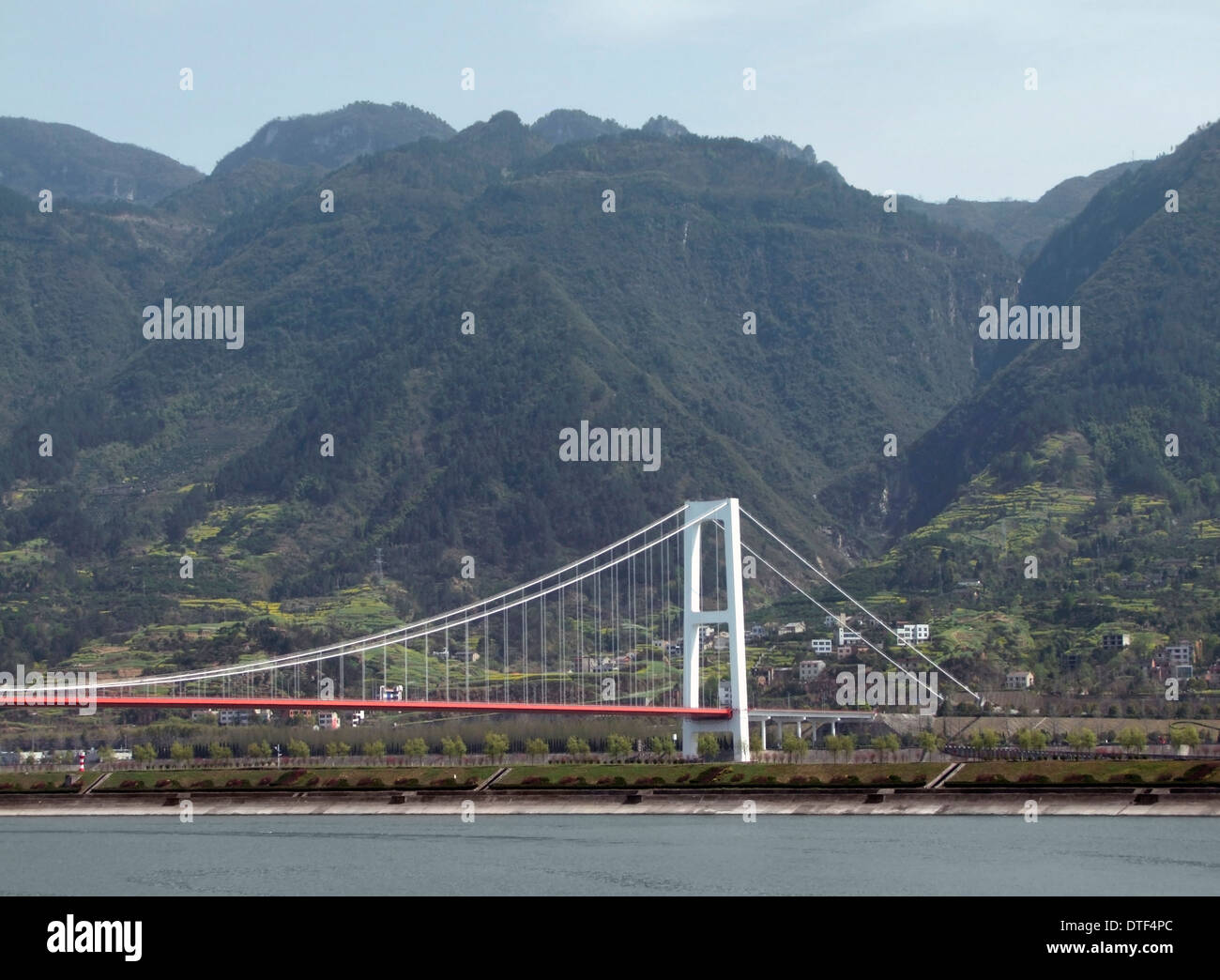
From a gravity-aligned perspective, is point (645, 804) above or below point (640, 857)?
below

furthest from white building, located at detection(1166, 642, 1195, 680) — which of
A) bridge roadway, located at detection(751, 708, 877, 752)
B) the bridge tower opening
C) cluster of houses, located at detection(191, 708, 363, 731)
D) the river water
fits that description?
the river water

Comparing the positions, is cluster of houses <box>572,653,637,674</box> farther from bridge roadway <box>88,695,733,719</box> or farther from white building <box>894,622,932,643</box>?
bridge roadway <box>88,695,733,719</box>

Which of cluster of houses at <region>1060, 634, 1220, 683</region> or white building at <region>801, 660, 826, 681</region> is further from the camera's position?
white building at <region>801, 660, 826, 681</region>

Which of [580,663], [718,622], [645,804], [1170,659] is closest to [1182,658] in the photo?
[1170,659]

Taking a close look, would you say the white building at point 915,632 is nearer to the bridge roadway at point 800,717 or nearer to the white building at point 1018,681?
the white building at point 1018,681

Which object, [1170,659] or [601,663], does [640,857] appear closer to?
[601,663]
